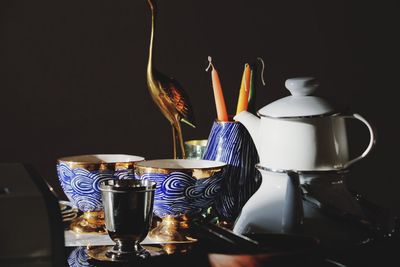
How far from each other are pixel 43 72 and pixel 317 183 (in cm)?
127

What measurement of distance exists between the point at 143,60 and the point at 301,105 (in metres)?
1.22

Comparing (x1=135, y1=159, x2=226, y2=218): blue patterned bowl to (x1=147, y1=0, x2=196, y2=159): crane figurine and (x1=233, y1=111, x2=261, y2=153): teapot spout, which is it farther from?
(x1=147, y1=0, x2=196, y2=159): crane figurine

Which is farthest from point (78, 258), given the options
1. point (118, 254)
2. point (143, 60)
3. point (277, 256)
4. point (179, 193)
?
point (143, 60)

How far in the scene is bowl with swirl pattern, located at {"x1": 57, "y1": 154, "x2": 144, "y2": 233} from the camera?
2.70 feet

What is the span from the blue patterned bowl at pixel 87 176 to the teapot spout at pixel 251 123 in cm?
16

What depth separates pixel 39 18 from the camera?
1.82 metres

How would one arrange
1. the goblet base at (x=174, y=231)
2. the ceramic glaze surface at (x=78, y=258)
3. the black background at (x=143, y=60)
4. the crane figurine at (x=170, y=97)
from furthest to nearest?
the black background at (x=143, y=60), the crane figurine at (x=170, y=97), the goblet base at (x=174, y=231), the ceramic glaze surface at (x=78, y=258)

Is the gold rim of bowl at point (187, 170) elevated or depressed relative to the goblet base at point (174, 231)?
elevated

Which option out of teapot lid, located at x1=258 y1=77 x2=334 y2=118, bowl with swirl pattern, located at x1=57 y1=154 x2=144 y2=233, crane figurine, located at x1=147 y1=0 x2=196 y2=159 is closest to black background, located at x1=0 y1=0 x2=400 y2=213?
crane figurine, located at x1=147 y1=0 x2=196 y2=159

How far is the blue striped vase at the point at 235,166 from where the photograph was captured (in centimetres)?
89

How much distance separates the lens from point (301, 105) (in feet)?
2.54

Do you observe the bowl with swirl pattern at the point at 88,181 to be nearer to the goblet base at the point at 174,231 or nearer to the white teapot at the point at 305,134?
the goblet base at the point at 174,231

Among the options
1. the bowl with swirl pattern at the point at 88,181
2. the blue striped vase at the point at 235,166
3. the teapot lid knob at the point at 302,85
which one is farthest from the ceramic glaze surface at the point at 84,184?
the teapot lid knob at the point at 302,85

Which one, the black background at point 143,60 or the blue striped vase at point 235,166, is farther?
the black background at point 143,60
